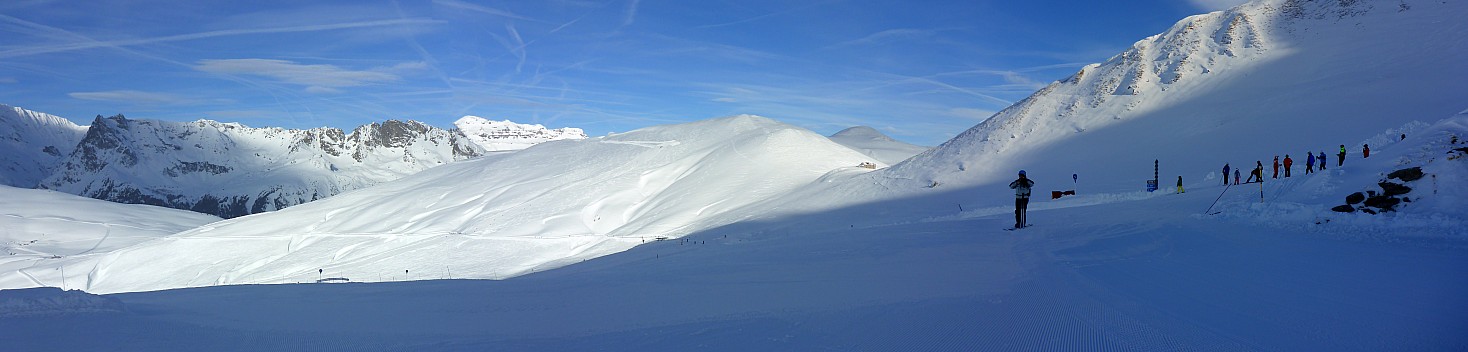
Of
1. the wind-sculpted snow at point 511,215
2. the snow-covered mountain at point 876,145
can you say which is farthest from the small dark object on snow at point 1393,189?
the snow-covered mountain at point 876,145

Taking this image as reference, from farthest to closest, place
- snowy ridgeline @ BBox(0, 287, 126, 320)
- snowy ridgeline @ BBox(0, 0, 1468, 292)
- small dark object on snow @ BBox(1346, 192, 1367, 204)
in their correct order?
snowy ridgeline @ BBox(0, 0, 1468, 292) → small dark object on snow @ BBox(1346, 192, 1367, 204) → snowy ridgeline @ BBox(0, 287, 126, 320)

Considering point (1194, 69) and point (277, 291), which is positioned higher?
point (1194, 69)

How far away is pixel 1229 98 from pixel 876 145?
229ft

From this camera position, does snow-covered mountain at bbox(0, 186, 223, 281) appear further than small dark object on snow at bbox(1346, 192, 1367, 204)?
Yes

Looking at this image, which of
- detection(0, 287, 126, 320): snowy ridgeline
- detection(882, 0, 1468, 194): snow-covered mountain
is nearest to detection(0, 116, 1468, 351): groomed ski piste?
detection(0, 287, 126, 320): snowy ridgeline

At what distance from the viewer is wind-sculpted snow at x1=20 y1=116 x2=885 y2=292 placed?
48.8 metres

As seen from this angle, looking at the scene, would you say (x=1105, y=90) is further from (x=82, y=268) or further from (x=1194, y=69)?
(x=82, y=268)

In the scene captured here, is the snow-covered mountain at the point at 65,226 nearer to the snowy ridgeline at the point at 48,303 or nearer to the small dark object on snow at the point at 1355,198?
the snowy ridgeline at the point at 48,303

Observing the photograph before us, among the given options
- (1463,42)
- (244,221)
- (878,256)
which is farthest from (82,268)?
(1463,42)

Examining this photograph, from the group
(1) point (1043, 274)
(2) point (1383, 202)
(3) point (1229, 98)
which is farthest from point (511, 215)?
(2) point (1383, 202)

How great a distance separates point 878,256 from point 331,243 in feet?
196

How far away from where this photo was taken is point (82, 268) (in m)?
72.3

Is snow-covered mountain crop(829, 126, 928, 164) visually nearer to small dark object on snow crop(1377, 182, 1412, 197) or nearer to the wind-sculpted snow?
the wind-sculpted snow

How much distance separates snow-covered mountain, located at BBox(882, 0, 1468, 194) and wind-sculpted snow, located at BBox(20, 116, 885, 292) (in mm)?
15443
